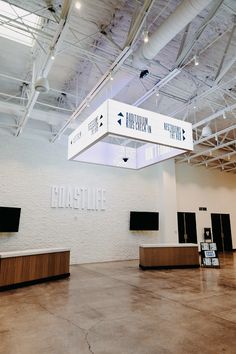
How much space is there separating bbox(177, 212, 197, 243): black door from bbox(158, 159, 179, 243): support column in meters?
1.35

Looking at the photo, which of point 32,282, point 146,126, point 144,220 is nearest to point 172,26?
point 146,126

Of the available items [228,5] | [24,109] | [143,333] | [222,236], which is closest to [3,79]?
[24,109]

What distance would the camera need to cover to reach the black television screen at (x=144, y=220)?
32.9 ft

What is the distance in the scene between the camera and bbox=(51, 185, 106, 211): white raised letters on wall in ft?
28.6

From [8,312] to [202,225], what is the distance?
11080 millimetres

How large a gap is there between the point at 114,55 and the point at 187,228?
9771mm

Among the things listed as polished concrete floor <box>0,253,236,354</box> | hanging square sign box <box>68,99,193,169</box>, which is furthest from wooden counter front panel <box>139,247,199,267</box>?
hanging square sign box <box>68,99,193,169</box>

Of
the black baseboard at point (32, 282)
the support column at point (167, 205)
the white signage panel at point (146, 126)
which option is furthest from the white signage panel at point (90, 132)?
the support column at point (167, 205)

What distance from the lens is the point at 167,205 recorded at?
428 inches

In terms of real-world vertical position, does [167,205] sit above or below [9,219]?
above

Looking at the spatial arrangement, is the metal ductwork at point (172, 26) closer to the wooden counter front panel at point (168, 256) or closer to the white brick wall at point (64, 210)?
the white brick wall at point (64, 210)

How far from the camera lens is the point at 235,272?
23.7 feet

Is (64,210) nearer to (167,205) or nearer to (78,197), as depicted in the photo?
(78,197)

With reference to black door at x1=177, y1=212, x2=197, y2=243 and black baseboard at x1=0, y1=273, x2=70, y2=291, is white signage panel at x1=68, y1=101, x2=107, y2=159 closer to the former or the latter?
black baseboard at x1=0, y1=273, x2=70, y2=291
